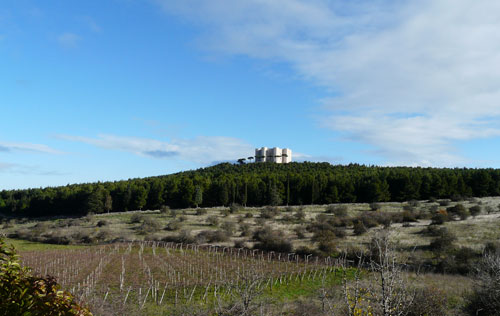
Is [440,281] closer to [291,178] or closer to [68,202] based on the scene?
[291,178]

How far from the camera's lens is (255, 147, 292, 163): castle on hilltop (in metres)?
146

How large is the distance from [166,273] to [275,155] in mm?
119830

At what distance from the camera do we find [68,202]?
95.4 m

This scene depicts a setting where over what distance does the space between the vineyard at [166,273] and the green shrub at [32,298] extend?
12.2 metres

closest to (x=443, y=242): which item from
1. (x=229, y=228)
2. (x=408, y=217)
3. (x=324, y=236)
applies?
(x=324, y=236)

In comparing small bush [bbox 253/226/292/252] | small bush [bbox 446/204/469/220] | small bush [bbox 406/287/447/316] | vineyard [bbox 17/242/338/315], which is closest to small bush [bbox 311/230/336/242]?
small bush [bbox 253/226/292/252]

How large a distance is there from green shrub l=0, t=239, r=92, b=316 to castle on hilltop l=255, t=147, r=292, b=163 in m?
143

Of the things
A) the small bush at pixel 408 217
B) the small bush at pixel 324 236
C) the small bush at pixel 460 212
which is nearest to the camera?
the small bush at pixel 324 236

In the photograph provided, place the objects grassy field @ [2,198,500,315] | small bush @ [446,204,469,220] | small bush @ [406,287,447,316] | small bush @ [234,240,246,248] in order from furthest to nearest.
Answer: small bush @ [446,204,469,220] → small bush @ [234,240,246,248] → grassy field @ [2,198,500,315] → small bush @ [406,287,447,316]

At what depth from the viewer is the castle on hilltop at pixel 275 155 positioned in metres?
146

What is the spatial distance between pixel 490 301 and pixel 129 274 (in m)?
25.4

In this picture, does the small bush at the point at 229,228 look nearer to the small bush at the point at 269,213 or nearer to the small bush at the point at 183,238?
the small bush at the point at 183,238

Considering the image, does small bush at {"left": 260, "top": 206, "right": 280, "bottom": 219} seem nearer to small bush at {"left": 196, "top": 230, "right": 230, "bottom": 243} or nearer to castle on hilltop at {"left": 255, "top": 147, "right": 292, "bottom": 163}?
small bush at {"left": 196, "top": 230, "right": 230, "bottom": 243}

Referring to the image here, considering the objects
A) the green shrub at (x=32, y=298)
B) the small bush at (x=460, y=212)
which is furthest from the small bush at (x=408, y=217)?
the green shrub at (x=32, y=298)
